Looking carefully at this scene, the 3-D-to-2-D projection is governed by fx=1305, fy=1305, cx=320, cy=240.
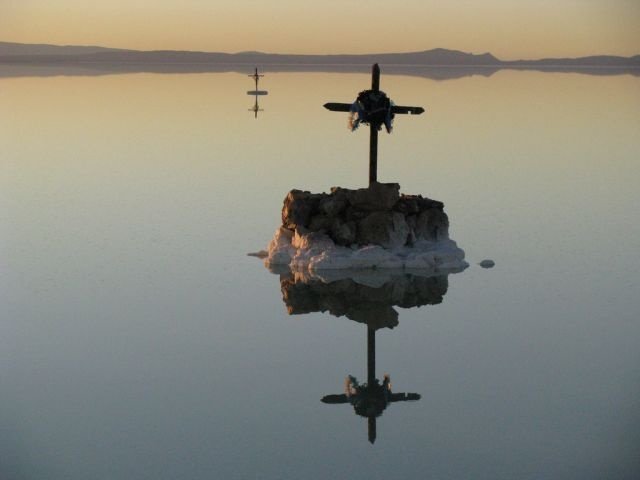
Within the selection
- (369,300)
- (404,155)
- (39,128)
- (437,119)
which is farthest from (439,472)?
(437,119)

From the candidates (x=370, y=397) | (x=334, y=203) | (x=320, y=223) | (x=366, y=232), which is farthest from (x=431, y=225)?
(x=370, y=397)

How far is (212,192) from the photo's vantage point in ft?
136

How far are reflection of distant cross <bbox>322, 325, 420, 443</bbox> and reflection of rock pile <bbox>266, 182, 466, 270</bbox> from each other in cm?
648

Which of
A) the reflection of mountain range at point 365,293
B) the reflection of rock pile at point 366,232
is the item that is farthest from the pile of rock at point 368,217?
the reflection of mountain range at point 365,293

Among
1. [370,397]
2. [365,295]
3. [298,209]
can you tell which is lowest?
[370,397]

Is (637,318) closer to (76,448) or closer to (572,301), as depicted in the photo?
(572,301)

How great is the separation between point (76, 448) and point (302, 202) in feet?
38.0

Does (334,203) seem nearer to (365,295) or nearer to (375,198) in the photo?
(375,198)

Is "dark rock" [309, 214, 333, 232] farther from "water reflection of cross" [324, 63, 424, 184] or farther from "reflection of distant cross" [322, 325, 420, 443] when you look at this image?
"reflection of distant cross" [322, 325, 420, 443]

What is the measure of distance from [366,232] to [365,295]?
2.21 m

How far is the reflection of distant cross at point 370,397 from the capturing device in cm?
1984

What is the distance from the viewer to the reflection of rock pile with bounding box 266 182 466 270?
1097 inches

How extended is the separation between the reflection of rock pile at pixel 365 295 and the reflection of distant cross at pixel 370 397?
3411mm

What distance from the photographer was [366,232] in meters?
28.0
